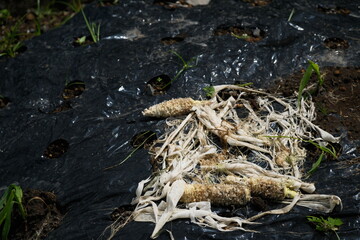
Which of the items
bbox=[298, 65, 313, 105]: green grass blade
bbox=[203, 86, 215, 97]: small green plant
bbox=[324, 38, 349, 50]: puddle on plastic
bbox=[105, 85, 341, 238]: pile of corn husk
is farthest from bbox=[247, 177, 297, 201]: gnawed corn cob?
bbox=[324, 38, 349, 50]: puddle on plastic

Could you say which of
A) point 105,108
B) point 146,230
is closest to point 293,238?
point 146,230

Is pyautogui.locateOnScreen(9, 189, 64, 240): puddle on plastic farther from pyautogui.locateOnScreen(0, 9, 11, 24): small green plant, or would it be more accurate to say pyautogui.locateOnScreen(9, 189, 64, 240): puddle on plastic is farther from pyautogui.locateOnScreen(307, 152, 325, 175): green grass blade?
pyautogui.locateOnScreen(0, 9, 11, 24): small green plant

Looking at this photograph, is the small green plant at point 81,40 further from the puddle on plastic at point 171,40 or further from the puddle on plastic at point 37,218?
the puddle on plastic at point 37,218

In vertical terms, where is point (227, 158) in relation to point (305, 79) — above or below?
below

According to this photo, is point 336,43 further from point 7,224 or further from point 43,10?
point 43,10

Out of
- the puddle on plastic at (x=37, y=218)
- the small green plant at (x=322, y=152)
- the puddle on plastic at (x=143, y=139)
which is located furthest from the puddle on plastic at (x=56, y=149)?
the small green plant at (x=322, y=152)

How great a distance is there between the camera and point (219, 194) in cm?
194

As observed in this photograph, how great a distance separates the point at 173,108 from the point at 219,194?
0.65 metres

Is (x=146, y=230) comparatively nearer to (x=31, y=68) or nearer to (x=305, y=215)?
(x=305, y=215)

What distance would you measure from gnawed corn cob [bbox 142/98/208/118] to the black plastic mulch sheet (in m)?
0.06

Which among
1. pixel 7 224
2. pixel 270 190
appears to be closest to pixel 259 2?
pixel 270 190

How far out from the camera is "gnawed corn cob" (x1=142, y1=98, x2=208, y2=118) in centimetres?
241

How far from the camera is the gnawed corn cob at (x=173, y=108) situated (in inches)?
94.9

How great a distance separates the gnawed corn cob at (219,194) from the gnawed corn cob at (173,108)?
56 centimetres
